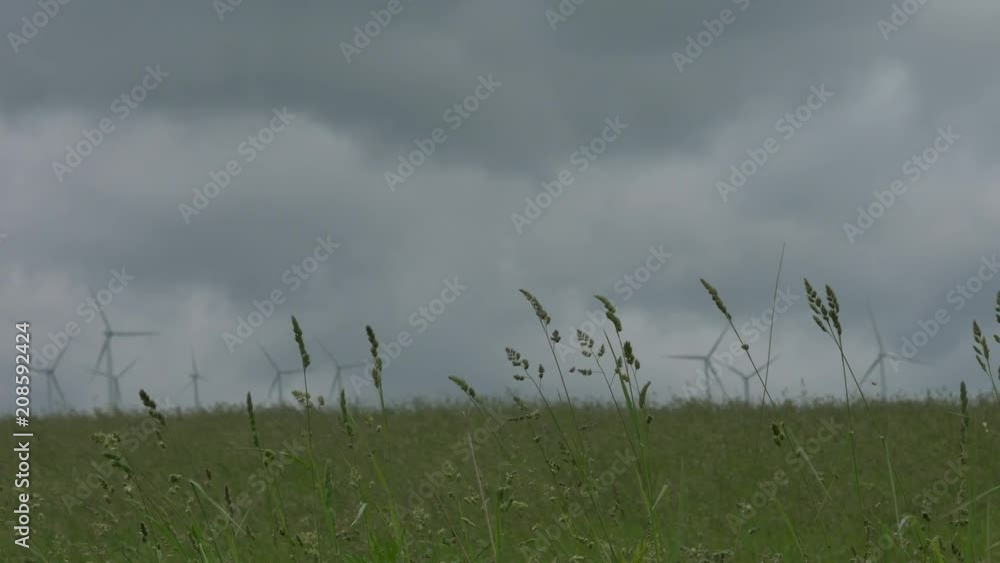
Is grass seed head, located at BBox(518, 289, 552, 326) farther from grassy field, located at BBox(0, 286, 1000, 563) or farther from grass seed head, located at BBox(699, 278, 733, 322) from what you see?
grassy field, located at BBox(0, 286, 1000, 563)

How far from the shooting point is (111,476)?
58.6 feet

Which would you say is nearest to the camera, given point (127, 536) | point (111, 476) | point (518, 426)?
point (127, 536)

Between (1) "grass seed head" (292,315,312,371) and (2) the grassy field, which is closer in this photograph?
(1) "grass seed head" (292,315,312,371)

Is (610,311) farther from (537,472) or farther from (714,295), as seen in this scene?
(537,472)

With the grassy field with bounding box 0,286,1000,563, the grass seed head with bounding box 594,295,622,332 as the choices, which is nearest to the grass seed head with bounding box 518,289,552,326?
the grass seed head with bounding box 594,295,622,332

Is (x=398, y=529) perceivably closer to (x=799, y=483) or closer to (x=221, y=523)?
(x=221, y=523)

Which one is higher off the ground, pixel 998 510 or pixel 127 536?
pixel 127 536

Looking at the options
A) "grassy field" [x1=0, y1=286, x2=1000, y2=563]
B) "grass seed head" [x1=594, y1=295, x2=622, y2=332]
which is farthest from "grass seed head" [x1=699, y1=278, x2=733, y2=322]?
"grassy field" [x1=0, y1=286, x2=1000, y2=563]

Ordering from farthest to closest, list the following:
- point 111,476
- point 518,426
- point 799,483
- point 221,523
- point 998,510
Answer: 1. point 518,426
2. point 111,476
3. point 799,483
4. point 998,510
5. point 221,523

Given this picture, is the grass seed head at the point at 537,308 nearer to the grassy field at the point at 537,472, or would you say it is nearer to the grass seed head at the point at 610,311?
the grass seed head at the point at 610,311

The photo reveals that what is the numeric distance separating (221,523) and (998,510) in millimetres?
12082

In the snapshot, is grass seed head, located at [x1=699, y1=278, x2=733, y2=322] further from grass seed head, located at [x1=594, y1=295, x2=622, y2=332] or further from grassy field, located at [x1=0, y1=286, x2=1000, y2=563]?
grassy field, located at [x1=0, y1=286, x2=1000, y2=563]

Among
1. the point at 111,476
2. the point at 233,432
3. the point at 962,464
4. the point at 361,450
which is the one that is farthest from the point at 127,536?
the point at 962,464

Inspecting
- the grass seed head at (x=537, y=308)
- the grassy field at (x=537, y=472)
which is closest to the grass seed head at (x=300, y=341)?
the grass seed head at (x=537, y=308)
